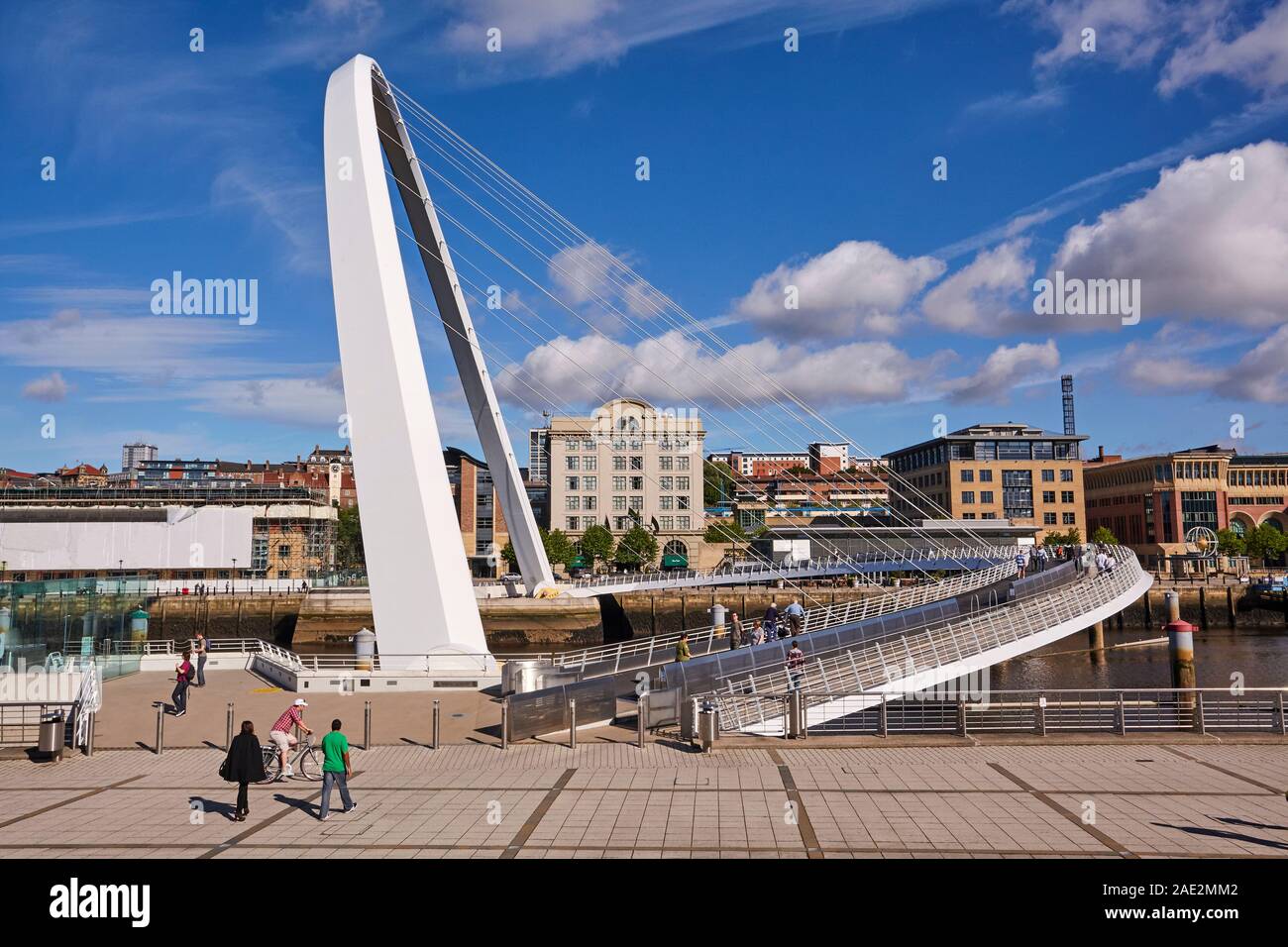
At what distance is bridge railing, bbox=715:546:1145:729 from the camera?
1555 centimetres

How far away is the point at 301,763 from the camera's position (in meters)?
12.0

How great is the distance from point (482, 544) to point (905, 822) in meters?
92.0

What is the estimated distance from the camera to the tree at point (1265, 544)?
250 ft

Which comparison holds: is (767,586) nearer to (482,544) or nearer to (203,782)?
(482,544)

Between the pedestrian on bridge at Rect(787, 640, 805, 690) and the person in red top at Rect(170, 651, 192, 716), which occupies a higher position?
the pedestrian on bridge at Rect(787, 640, 805, 690)

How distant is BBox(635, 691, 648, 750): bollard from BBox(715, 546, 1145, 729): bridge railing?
135 cm

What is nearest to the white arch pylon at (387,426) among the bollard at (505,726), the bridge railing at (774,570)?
the bollard at (505,726)

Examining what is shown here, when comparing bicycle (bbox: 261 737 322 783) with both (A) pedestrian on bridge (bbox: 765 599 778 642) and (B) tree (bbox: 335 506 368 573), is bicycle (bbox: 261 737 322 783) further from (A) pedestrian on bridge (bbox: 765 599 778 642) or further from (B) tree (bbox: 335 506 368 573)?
(B) tree (bbox: 335 506 368 573)

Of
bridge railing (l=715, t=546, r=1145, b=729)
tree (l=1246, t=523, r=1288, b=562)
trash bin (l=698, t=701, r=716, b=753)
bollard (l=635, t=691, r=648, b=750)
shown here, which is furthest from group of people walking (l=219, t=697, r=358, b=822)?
tree (l=1246, t=523, r=1288, b=562)

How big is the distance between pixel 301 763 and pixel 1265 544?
85660mm

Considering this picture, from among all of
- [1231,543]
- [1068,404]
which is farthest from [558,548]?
[1068,404]

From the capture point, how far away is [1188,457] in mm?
86812

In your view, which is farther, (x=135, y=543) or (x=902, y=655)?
(x=135, y=543)

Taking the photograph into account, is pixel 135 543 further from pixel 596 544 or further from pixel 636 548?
pixel 636 548
